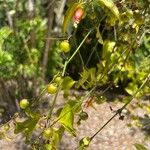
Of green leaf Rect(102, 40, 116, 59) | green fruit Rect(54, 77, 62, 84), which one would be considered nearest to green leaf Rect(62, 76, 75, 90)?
green fruit Rect(54, 77, 62, 84)

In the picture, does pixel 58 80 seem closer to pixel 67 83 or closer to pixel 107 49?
pixel 67 83

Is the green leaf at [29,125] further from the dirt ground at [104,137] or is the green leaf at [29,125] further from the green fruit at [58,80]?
the dirt ground at [104,137]

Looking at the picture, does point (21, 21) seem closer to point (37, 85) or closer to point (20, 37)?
point (20, 37)

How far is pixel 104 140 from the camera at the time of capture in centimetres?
324

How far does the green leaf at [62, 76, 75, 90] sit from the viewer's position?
0.73 m

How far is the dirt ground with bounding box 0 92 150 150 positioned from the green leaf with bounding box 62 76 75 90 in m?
2.36

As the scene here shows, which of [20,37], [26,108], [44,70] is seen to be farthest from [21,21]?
[26,108]

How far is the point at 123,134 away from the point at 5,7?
3.80 feet

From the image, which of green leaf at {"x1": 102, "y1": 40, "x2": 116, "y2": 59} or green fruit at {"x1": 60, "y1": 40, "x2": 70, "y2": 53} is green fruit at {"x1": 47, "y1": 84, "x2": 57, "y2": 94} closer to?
green fruit at {"x1": 60, "y1": 40, "x2": 70, "y2": 53}

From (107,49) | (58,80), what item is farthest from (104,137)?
(58,80)

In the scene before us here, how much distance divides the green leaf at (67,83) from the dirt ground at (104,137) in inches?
93.0

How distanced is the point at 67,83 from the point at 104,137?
257 cm

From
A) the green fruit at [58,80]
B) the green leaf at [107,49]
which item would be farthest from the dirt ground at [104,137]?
the green fruit at [58,80]

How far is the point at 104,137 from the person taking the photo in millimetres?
3260
